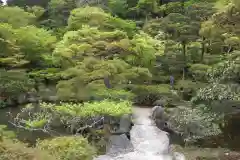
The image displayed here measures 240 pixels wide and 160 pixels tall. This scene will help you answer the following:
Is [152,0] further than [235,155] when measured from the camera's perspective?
Yes

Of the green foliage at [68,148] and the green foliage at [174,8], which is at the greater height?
the green foliage at [174,8]

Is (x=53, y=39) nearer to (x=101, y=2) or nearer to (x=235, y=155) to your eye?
(x=101, y=2)

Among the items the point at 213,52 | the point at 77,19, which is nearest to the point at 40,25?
the point at 77,19

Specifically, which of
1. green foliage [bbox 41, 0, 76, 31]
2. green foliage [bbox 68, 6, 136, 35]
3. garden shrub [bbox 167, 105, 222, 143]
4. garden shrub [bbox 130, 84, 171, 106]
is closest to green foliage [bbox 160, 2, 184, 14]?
green foliage [bbox 41, 0, 76, 31]

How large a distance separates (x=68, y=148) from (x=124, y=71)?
532cm

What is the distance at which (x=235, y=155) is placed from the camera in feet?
33.4

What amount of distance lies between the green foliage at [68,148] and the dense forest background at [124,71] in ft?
0.12

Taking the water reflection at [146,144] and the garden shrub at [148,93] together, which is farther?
the garden shrub at [148,93]

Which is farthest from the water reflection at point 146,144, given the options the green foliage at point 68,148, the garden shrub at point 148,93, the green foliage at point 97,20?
the green foliage at point 97,20

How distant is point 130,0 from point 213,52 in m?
10.0

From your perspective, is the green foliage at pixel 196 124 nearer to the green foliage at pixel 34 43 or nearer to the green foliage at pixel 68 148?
the green foliage at pixel 68 148

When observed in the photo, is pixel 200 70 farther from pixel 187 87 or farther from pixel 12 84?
pixel 12 84

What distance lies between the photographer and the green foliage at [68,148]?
853 centimetres

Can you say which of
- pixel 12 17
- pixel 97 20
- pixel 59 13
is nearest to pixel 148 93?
pixel 97 20
